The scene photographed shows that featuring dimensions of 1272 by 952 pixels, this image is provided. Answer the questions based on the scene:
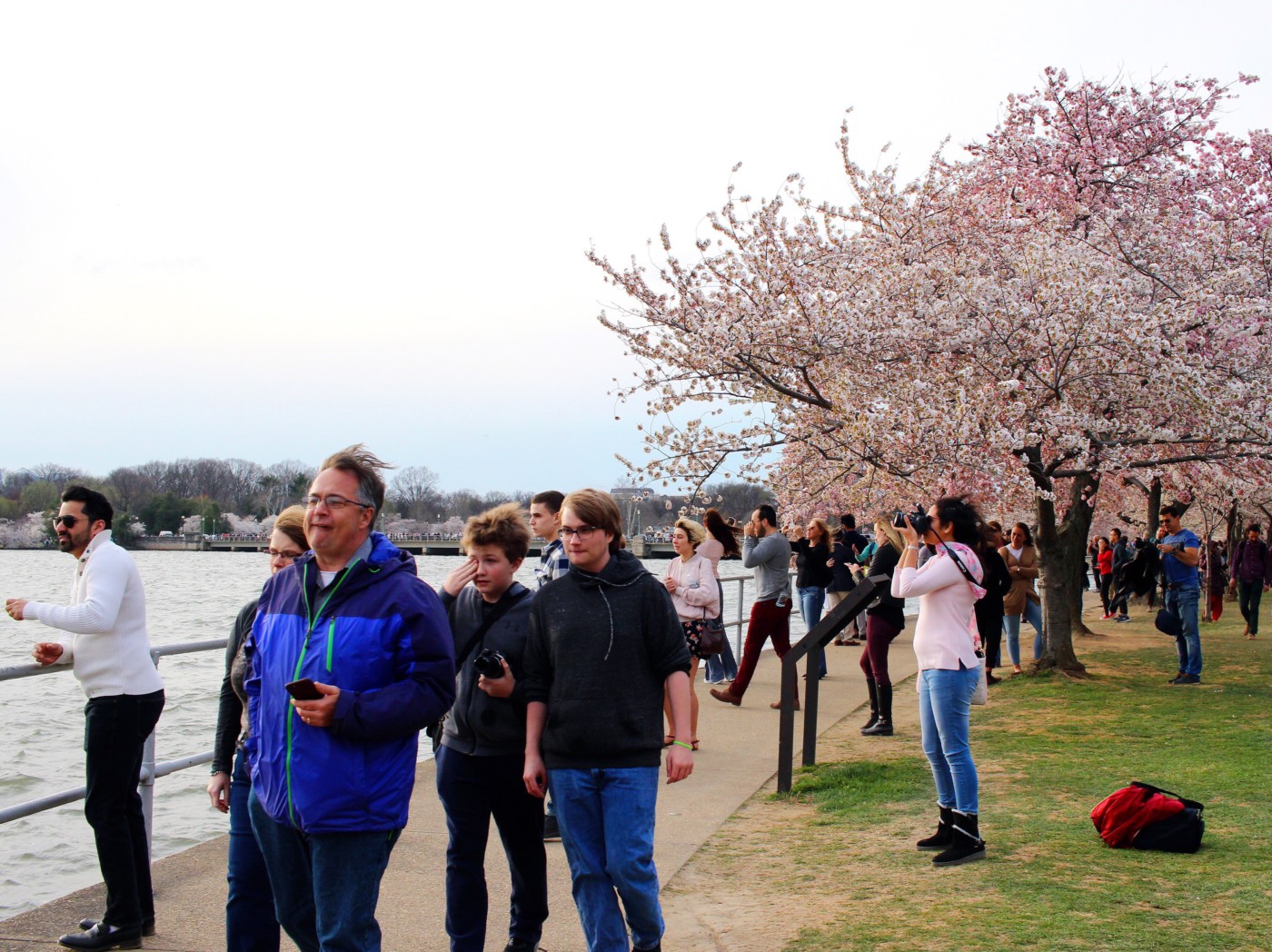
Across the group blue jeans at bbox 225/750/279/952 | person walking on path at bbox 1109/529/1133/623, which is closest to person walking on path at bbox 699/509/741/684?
blue jeans at bbox 225/750/279/952

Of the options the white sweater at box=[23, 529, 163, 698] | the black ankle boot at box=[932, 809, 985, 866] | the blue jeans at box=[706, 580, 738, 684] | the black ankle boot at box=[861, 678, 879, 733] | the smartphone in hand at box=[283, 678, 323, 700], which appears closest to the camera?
the smartphone in hand at box=[283, 678, 323, 700]

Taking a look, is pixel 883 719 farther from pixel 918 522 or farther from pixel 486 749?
pixel 486 749

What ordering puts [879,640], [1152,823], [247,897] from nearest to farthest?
[247,897] < [1152,823] < [879,640]

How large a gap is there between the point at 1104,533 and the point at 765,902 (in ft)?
137

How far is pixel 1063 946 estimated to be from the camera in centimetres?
445

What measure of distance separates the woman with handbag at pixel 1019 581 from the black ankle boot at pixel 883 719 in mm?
4829

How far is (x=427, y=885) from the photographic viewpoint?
215 inches

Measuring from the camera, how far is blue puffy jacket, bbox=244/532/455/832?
10.3 ft

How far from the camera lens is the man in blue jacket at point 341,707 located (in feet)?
10.3

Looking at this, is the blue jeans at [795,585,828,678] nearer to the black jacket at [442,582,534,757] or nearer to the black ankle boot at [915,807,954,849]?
the black ankle boot at [915,807,954,849]

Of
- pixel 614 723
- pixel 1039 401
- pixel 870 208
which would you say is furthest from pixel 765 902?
pixel 870 208

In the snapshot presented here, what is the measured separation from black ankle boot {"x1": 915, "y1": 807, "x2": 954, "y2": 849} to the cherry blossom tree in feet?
19.7

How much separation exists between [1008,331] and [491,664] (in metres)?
9.39

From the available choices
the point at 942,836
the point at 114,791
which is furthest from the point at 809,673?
the point at 114,791
